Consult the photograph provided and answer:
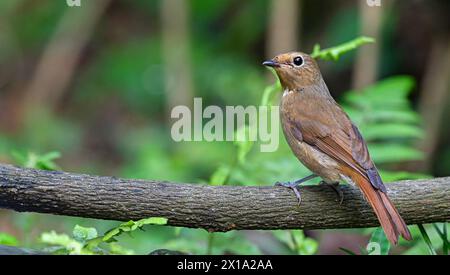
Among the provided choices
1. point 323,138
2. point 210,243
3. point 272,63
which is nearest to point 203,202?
point 210,243

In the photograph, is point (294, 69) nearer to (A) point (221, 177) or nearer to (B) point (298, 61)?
(B) point (298, 61)

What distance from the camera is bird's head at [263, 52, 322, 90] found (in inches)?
159

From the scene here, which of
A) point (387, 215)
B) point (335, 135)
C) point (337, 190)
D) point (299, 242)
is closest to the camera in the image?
point (387, 215)

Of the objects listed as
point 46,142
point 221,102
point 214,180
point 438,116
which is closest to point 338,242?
point 214,180

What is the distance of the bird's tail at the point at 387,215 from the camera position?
285cm

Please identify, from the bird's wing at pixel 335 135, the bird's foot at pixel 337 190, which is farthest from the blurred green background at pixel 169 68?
the bird's foot at pixel 337 190

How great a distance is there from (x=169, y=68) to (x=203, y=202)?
207 inches

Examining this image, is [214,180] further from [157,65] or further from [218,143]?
[157,65]

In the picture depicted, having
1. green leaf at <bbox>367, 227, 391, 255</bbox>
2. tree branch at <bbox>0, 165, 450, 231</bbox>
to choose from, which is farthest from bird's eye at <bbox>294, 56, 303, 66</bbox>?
green leaf at <bbox>367, 227, 391, 255</bbox>

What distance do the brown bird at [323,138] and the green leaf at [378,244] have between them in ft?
0.49

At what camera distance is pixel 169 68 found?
7945 millimetres

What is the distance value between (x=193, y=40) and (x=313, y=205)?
18.8 ft

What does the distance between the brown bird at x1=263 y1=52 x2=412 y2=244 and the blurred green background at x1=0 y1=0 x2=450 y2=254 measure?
7.42 feet

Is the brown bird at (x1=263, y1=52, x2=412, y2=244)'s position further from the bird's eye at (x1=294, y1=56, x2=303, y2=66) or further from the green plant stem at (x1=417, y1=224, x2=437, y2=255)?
the green plant stem at (x1=417, y1=224, x2=437, y2=255)
